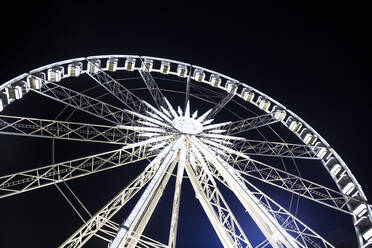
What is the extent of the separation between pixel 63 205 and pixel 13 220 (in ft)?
9.50

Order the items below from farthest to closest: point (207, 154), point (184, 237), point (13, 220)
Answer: point (184, 237), point (13, 220), point (207, 154)

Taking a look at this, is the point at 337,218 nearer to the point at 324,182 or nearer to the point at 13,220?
the point at 324,182

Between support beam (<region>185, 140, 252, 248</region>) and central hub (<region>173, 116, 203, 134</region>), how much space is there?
77 centimetres

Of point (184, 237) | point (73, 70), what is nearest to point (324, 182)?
point (184, 237)

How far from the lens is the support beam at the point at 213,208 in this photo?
1139 cm

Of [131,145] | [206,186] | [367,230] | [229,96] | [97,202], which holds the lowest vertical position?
[97,202]

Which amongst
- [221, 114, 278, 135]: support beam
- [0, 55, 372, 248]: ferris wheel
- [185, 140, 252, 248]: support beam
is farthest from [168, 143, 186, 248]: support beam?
[221, 114, 278, 135]: support beam

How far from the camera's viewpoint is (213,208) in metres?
12.6

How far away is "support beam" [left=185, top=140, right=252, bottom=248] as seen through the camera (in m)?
11.4

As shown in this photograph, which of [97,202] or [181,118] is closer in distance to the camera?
[181,118]

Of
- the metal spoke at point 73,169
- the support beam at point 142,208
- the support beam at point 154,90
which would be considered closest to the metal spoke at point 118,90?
the support beam at point 154,90

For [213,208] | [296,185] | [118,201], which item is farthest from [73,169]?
[296,185]

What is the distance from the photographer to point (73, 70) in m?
14.7

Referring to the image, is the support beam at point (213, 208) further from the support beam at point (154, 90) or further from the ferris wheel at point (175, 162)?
the support beam at point (154, 90)
